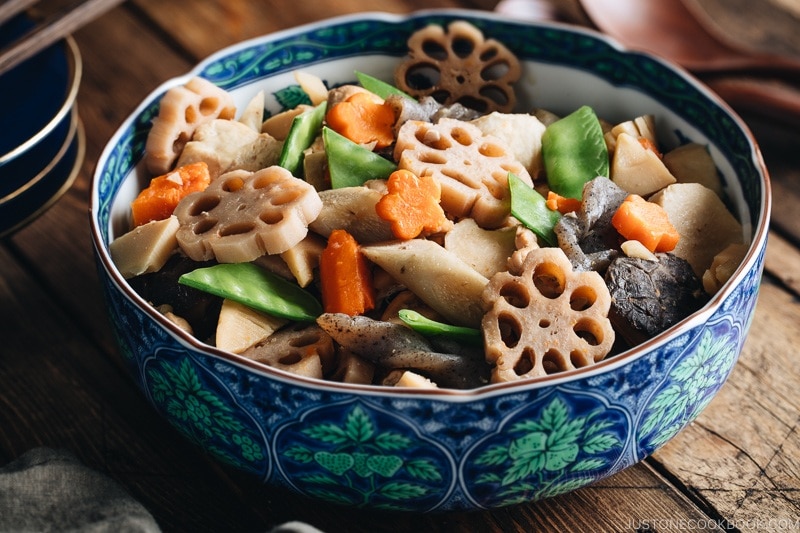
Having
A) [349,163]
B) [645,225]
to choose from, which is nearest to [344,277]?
[349,163]

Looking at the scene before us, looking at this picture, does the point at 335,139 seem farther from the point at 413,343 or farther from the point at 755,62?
the point at 755,62

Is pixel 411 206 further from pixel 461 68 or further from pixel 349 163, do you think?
pixel 461 68

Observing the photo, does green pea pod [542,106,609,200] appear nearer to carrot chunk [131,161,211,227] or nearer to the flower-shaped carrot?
the flower-shaped carrot

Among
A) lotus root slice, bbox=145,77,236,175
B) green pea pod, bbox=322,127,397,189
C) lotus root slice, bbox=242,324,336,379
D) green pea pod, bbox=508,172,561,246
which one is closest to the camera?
lotus root slice, bbox=242,324,336,379

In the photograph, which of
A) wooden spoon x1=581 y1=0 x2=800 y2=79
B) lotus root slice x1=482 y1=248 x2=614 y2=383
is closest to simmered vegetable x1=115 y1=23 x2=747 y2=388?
lotus root slice x1=482 y1=248 x2=614 y2=383

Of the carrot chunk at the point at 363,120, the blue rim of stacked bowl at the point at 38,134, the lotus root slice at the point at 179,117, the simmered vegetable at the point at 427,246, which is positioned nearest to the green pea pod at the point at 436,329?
the simmered vegetable at the point at 427,246
